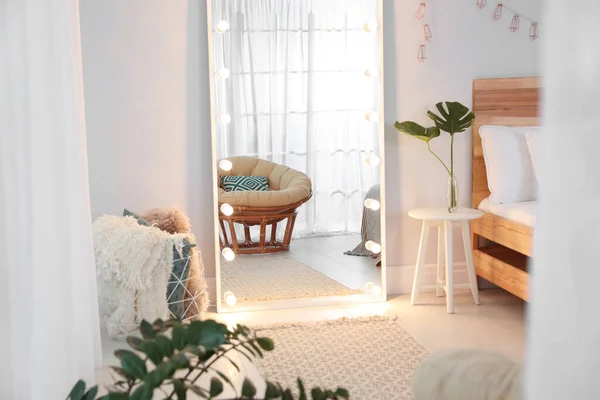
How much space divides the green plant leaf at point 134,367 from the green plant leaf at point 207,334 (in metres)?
0.08

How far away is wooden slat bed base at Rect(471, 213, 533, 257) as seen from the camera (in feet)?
12.7

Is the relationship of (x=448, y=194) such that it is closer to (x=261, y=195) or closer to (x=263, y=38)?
(x=261, y=195)

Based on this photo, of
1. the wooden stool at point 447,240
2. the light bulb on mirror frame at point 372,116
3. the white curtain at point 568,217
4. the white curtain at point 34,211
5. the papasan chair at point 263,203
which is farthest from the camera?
the light bulb on mirror frame at point 372,116

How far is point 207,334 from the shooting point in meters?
1.17

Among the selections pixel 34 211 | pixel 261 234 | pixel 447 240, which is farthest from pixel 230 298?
pixel 34 211

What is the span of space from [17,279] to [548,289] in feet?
5.57

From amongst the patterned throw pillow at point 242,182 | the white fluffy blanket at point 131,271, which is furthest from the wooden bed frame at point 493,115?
the white fluffy blanket at point 131,271

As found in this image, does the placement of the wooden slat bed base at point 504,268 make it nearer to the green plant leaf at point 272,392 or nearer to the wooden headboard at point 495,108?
the wooden headboard at point 495,108

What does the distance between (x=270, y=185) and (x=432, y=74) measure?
117cm

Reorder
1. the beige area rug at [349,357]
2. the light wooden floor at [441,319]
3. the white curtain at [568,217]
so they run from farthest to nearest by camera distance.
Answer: the light wooden floor at [441,319] < the beige area rug at [349,357] < the white curtain at [568,217]

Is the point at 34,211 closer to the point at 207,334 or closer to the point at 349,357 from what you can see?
the point at 207,334

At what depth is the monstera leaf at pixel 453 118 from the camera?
165 inches

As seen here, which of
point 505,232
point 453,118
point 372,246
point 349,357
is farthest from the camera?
point 372,246

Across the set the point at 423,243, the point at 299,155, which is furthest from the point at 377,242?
the point at 299,155
